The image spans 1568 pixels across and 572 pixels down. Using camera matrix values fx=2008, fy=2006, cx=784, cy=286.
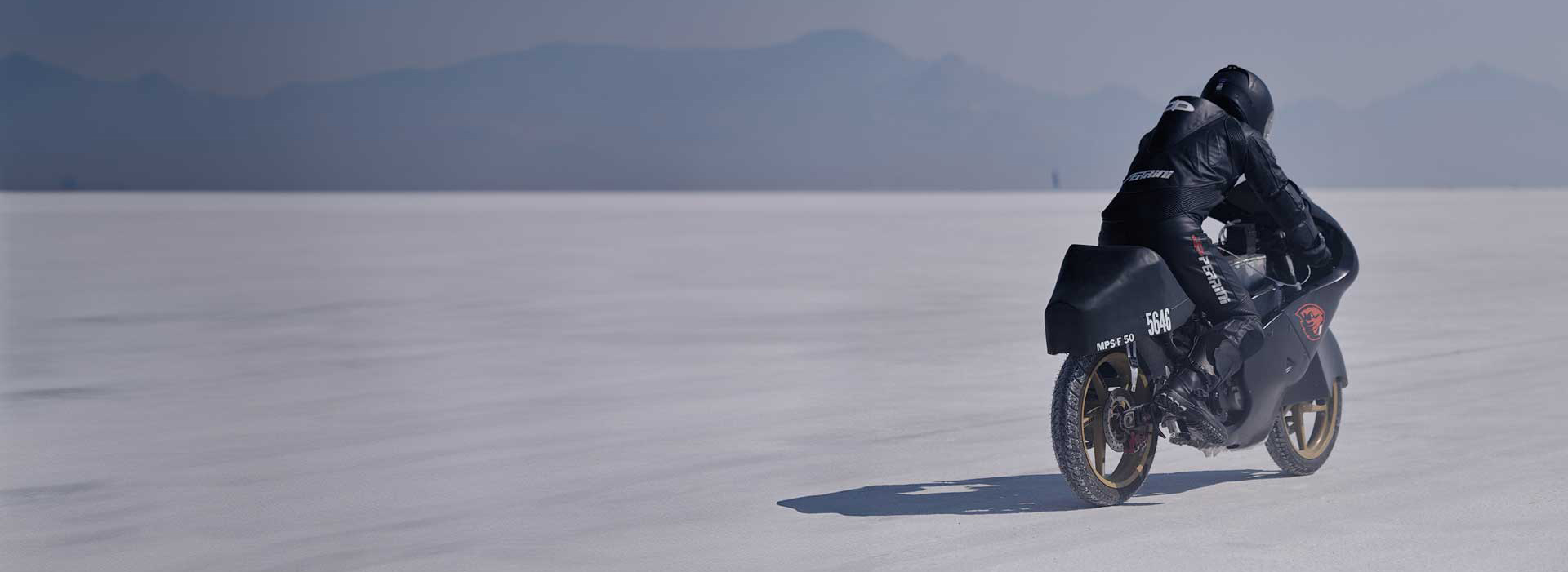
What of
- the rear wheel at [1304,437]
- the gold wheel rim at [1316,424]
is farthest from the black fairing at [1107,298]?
the gold wheel rim at [1316,424]

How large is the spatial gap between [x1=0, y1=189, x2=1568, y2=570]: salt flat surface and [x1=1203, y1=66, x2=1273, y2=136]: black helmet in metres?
1.52

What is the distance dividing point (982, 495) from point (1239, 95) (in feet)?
6.22

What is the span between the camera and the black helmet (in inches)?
314

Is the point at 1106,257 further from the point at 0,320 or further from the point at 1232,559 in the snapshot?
the point at 0,320

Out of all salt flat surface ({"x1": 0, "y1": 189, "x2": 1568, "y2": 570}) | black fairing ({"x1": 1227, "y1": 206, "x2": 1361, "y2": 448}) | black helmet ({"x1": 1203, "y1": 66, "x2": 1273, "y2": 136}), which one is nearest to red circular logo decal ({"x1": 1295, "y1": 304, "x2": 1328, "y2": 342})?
black fairing ({"x1": 1227, "y1": 206, "x2": 1361, "y2": 448})

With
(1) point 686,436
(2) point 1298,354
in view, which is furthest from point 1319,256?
(1) point 686,436

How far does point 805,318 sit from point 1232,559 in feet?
37.8

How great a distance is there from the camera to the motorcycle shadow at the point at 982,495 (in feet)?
25.6

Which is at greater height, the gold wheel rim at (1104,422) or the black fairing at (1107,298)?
the black fairing at (1107,298)

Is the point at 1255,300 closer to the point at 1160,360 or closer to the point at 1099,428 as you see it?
the point at 1160,360

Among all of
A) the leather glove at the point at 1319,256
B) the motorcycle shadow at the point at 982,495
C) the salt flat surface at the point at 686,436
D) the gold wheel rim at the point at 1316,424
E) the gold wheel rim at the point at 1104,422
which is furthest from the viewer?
the gold wheel rim at the point at 1316,424

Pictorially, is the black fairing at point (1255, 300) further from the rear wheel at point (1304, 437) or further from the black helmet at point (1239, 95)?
the black helmet at point (1239, 95)

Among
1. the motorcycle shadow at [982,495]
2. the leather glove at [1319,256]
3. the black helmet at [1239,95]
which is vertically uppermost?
the black helmet at [1239,95]

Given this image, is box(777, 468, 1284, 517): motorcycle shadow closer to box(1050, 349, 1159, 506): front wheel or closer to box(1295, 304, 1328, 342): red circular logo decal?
box(1050, 349, 1159, 506): front wheel
